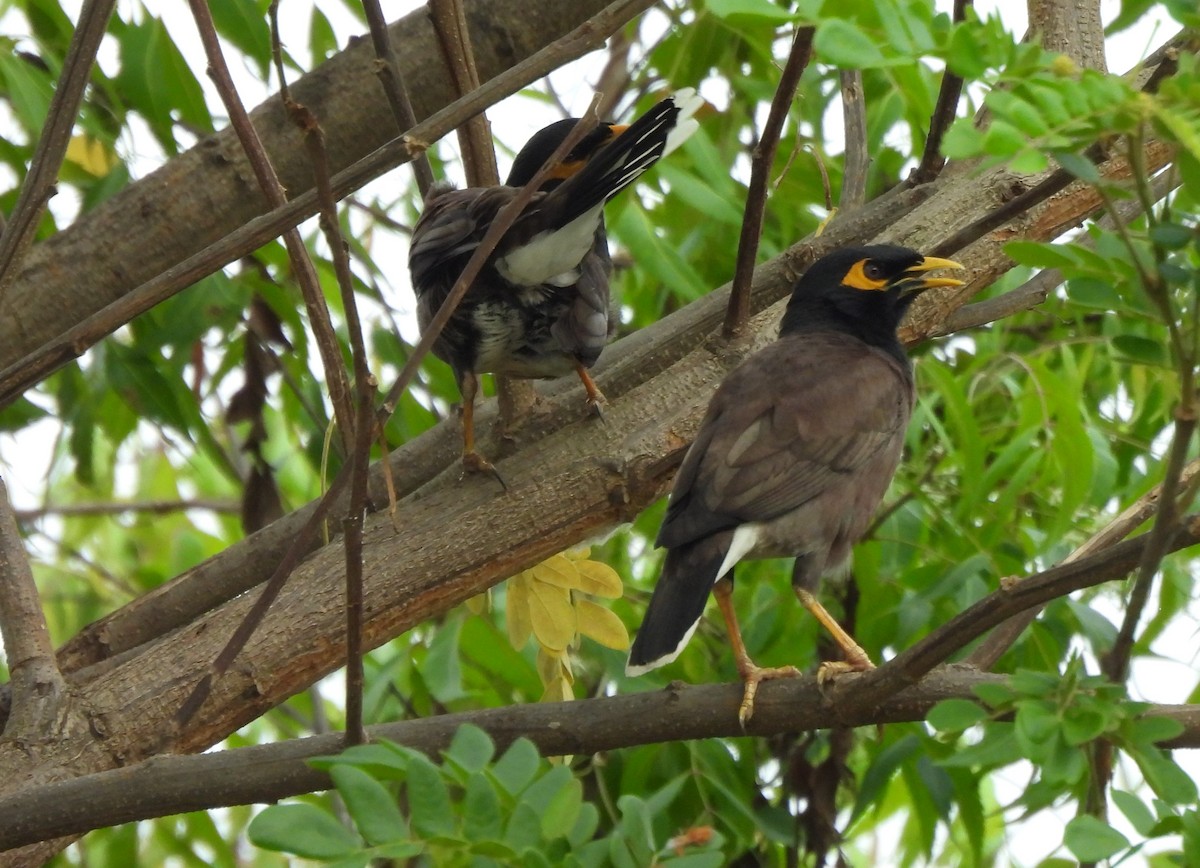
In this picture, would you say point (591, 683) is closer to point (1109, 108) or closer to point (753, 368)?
point (753, 368)

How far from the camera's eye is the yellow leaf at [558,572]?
3.55m

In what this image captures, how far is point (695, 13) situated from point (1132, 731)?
2.84 meters

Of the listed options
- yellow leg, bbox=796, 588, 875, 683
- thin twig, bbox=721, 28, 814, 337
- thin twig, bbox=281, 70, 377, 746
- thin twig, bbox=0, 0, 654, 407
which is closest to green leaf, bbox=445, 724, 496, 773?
thin twig, bbox=281, 70, 377, 746

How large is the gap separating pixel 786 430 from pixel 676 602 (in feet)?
2.12

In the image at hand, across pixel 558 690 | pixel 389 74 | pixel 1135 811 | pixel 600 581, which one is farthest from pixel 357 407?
pixel 389 74

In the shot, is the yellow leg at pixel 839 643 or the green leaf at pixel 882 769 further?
the green leaf at pixel 882 769

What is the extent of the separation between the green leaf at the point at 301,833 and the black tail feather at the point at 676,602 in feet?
4.22

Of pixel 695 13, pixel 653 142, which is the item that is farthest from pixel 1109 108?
pixel 695 13

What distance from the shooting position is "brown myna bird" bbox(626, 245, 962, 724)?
11.4ft

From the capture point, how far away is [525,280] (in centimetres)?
402

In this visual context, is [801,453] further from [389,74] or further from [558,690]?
[389,74]

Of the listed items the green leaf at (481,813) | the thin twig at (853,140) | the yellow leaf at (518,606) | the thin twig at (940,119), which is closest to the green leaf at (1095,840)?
the green leaf at (481,813)

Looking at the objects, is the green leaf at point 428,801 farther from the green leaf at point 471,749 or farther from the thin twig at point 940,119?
the thin twig at point 940,119

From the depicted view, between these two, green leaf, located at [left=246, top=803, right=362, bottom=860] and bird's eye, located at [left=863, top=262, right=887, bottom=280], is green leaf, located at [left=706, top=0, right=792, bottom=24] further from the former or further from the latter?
bird's eye, located at [left=863, top=262, right=887, bottom=280]
